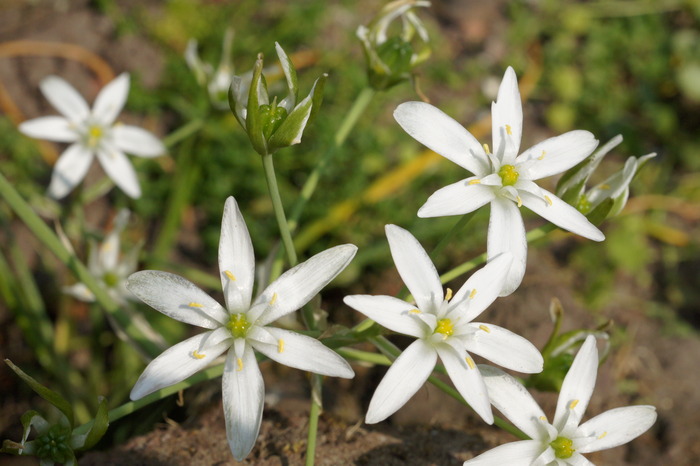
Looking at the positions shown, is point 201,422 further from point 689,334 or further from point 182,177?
point 689,334

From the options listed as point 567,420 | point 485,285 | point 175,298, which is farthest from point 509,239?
point 175,298

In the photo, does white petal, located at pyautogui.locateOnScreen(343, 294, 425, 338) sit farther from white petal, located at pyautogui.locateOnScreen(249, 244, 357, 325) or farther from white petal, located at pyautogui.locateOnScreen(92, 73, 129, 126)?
white petal, located at pyautogui.locateOnScreen(92, 73, 129, 126)

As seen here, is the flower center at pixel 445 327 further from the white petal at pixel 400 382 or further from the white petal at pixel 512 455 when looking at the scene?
the white petal at pixel 512 455

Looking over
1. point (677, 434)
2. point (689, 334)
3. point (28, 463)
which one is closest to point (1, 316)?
point (28, 463)

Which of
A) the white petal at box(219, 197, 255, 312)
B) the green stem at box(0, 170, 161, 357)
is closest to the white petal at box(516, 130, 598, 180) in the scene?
the white petal at box(219, 197, 255, 312)

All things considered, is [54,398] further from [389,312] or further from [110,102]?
→ [110,102]

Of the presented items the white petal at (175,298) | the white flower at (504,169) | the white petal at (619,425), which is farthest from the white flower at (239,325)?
the white petal at (619,425)
